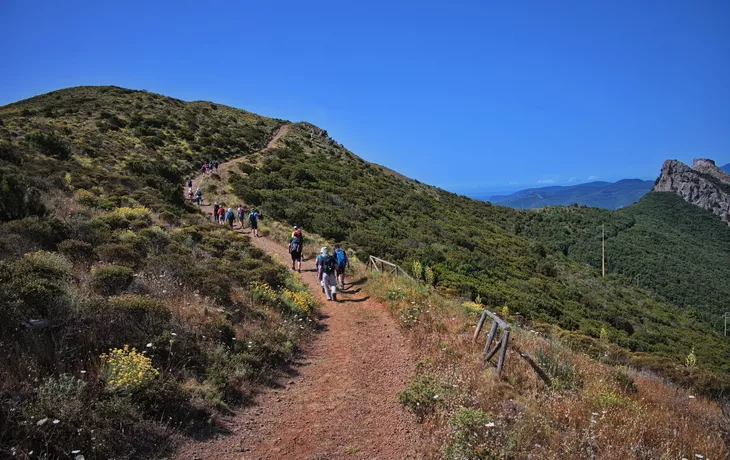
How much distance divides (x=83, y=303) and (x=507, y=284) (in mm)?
24571

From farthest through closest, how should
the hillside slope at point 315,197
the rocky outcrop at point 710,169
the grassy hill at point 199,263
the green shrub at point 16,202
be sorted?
the rocky outcrop at point 710,169
the hillside slope at point 315,197
the green shrub at point 16,202
the grassy hill at point 199,263

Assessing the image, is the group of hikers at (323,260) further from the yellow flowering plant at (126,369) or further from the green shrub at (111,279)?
the yellow flowering plant at (126,369)

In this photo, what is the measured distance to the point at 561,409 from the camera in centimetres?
555

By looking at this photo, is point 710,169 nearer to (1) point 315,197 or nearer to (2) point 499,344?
(1) point 315,197

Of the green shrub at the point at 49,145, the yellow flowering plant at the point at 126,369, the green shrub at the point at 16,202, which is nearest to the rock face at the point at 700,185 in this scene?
the green shrub at the point at 49,145

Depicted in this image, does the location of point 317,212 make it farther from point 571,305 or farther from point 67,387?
point 67,387

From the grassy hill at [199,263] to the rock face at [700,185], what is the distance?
223 ft

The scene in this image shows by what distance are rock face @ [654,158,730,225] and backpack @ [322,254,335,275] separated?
144m

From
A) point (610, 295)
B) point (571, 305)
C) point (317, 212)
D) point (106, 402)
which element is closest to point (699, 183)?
point (610, 295)

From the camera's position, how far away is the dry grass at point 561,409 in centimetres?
473

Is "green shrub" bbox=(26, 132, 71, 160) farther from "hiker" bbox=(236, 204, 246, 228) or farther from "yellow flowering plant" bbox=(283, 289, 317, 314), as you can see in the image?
"yellow flowering plant" bbox=(283, 289, 317, 314)

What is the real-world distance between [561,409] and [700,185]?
159 meters

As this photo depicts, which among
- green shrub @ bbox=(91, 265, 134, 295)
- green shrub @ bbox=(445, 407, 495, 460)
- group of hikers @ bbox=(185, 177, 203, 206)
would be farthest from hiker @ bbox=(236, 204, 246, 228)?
green shrub @ bbox=(445, 407, 495, 460)

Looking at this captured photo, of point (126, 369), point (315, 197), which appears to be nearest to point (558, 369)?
point (126, 369)
